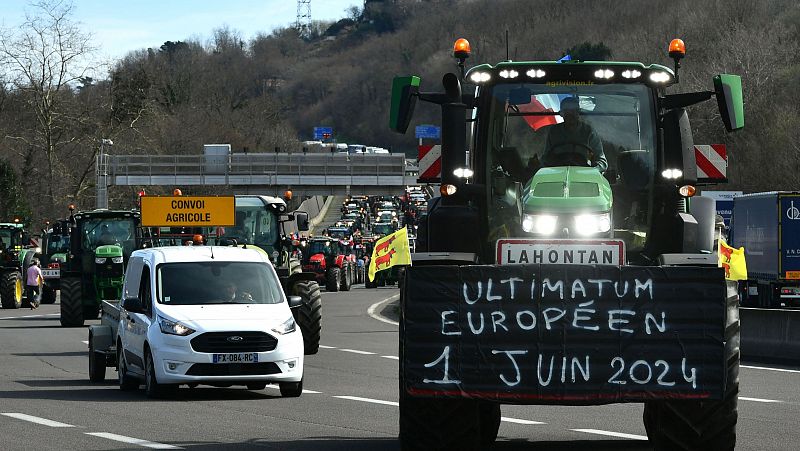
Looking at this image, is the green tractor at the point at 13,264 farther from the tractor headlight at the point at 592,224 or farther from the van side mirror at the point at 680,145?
the tractor headlight at the point at 592,224

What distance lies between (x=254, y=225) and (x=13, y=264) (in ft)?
56.8

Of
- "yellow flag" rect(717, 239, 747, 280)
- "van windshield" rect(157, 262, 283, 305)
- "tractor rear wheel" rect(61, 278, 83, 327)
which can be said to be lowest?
"tractor rear wheel" rect(61, 278, 83, 327)

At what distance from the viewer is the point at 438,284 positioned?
1116 cm

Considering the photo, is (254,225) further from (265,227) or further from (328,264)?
(328,264)

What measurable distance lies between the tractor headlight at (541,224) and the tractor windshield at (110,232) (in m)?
27.1

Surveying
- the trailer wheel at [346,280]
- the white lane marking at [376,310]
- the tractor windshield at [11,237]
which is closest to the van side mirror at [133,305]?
the white lane marking at [376,310]

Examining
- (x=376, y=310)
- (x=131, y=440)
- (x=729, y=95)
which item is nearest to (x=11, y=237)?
(x=376, y=310)

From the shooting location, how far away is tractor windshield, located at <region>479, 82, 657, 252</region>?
13.0 metres

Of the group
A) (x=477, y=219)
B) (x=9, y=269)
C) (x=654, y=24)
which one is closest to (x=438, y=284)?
(x=477, y=219)

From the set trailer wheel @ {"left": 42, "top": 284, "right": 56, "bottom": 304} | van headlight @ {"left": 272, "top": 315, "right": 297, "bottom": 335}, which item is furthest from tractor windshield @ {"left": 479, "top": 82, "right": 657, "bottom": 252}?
trailer wheel @ {"left": 42, "top": 284, "right": 56, "bottom": 304}

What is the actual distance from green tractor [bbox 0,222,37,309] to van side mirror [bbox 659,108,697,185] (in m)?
39.1

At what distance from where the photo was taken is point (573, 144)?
13000 millimetres

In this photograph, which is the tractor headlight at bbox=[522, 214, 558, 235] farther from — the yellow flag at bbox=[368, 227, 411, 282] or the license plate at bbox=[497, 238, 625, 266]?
the yellow flag at bbox=[368, 227, 411, 282]

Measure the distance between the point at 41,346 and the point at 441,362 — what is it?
19777 mm
